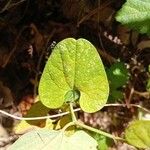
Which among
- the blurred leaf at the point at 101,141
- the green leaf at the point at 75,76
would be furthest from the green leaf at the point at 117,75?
the green leaf at the point at 75,76

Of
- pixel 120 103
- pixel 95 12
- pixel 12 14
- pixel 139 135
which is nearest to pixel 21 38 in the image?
pixel 12 14

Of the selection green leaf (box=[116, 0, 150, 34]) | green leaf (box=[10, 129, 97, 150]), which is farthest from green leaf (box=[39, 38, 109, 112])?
green leaf (box=[116, 0, 150, 34])

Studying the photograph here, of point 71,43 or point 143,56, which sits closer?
point 71,43

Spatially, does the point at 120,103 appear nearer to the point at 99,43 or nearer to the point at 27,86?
the point at 99,43

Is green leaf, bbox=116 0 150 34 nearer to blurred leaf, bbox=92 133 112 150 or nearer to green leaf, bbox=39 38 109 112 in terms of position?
green leaf, bbox=39 38 109 112

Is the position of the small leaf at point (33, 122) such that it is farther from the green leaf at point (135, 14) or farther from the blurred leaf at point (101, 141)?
the green leaf at point (135, 14)

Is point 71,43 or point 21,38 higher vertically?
point 71,43
